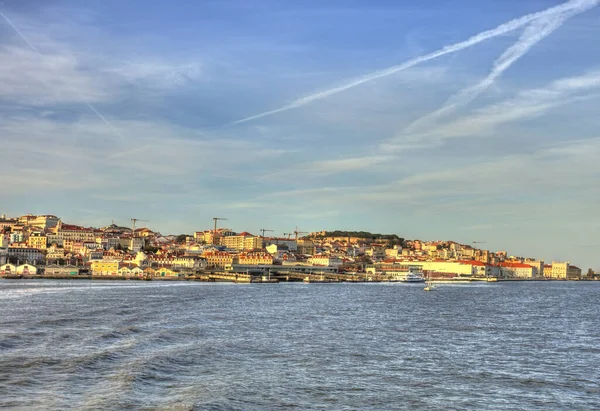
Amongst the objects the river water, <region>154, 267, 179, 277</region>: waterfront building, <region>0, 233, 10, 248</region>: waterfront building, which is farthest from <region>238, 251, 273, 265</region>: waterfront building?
the river water

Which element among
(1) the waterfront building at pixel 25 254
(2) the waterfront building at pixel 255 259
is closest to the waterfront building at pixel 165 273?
(2) the waterfront building at pixel 255 259

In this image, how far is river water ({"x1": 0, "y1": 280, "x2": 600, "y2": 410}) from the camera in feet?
45.1

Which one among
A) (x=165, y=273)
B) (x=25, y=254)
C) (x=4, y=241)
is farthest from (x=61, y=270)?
(x=4, y=241)

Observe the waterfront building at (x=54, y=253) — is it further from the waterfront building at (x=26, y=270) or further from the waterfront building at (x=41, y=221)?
the waterfront building at (x=41, y=221)

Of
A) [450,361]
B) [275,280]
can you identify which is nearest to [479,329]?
[450,361]

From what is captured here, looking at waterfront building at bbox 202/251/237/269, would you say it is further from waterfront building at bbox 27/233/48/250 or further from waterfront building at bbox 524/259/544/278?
waterfront building at bbox 524/259/544/278

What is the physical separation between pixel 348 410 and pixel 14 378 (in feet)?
23.5

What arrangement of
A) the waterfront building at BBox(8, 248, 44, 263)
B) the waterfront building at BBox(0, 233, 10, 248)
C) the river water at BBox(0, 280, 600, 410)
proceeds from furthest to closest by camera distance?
the waterfront building at BBox(0, 233, 10, 248) < the waterfront building at BBox(8, 248, 44, 263) < the river water at BBox(0, 280, 600, 410)

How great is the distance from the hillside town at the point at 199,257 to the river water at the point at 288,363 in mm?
65883

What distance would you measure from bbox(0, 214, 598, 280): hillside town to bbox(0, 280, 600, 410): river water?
65883 millimetres

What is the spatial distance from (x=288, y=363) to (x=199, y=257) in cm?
9815

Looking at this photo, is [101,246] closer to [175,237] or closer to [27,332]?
[175,237]

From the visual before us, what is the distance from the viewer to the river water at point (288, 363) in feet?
45.1

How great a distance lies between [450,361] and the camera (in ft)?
60.7
